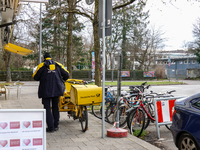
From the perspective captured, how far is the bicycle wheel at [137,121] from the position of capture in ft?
21.1

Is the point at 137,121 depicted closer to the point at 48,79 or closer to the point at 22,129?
the point at 48,79

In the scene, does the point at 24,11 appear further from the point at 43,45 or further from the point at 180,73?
the point at 180,73

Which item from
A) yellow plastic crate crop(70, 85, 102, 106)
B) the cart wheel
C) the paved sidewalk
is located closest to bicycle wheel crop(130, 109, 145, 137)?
the paved sidewalk

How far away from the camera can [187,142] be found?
4.46 meters

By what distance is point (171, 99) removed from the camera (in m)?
6.60

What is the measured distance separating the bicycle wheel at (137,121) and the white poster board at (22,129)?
11.8ft

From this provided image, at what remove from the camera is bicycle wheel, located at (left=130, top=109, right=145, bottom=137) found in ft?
21.1

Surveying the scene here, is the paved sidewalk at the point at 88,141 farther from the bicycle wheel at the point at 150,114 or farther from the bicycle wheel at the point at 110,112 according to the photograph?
the bicycle wheel at the point at 110,112

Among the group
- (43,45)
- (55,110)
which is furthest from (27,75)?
(55,110)

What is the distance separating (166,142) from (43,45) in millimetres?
36475

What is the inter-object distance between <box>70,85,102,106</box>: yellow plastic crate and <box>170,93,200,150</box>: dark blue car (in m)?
1.98

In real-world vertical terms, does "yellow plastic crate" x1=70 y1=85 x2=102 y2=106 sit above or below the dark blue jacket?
below

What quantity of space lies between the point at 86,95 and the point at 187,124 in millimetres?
Answer: 2462

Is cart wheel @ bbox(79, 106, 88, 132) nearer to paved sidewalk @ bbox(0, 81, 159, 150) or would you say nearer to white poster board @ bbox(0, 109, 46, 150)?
paved sidewalk @ bbox(0, 81, 159, 150)
